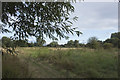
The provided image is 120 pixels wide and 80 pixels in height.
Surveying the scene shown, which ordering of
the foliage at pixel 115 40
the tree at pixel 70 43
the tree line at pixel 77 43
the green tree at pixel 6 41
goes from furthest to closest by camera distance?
1. the green tree at pixel 6 41
2. the tree at pixel 70 43
3. the tree line at pixel 77 43
4. the foliage at pixel 115 40

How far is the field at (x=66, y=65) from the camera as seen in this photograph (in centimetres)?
214

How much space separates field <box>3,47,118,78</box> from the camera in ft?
7.03

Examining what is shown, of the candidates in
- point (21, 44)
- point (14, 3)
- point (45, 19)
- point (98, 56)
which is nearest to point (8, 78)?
point (21, 44)

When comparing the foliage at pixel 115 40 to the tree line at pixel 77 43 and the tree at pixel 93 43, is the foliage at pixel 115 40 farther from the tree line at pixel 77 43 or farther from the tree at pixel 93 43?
the tree at pixel 93 43

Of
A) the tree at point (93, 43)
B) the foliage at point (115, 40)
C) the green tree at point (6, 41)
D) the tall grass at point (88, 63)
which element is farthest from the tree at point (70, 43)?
the green tree at point (6, 41)

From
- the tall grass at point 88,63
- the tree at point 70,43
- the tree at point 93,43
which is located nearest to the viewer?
the tall grass at point 88,63

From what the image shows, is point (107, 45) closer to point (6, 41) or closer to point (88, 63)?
point (88, 63)

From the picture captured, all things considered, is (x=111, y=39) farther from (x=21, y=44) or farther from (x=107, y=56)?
(x=21, y=44)

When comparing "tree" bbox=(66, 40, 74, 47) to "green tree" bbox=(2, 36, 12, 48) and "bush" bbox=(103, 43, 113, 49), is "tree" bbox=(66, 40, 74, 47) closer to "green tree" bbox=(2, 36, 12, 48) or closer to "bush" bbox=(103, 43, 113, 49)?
"bush" bbox=(103, 43, 113, 49)

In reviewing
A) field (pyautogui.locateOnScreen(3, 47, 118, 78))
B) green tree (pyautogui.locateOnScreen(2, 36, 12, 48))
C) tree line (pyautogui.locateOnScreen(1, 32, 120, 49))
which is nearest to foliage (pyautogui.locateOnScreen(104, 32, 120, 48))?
tree line (pyautogui.locateOnScreen(1, 32, 120, 49))

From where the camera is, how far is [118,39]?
2406mm

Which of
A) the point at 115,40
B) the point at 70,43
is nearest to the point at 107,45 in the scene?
the point at 115,40

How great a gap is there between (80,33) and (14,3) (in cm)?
277

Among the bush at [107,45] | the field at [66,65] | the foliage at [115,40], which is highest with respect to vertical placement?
the foliage at [115,40]
